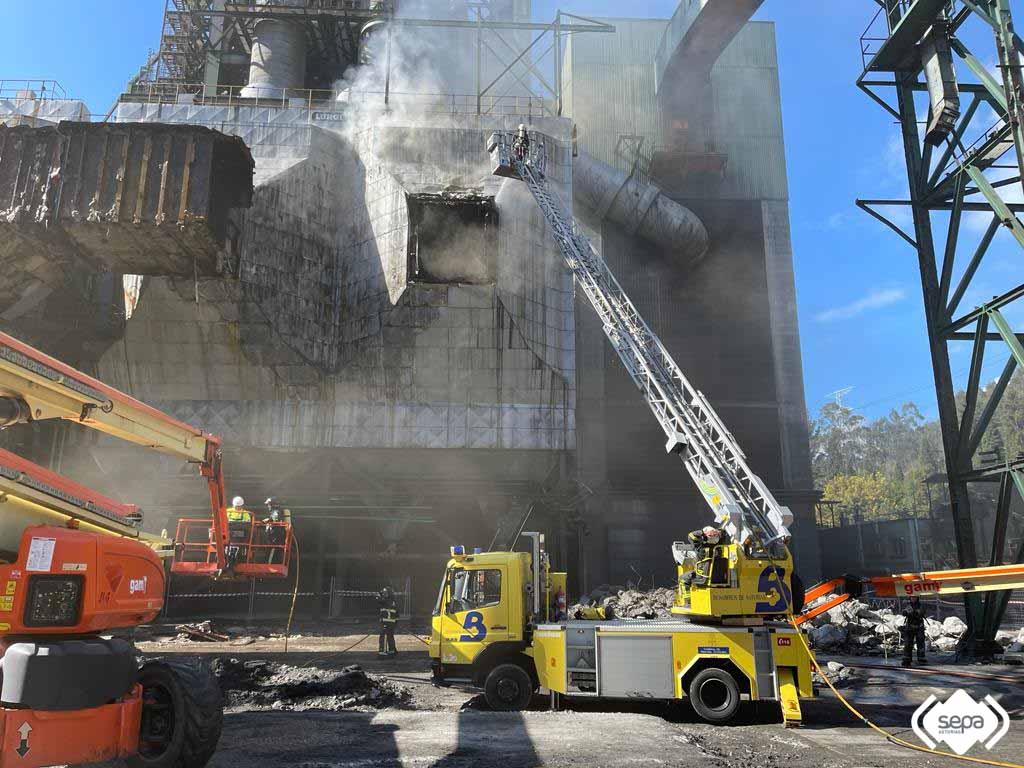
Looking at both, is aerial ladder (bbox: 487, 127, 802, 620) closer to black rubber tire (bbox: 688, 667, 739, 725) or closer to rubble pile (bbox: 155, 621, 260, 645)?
black rubber tire (bbox: 688, 667, 739, 725)

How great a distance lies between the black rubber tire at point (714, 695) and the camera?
8336 mm

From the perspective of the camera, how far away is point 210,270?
17.5 meters

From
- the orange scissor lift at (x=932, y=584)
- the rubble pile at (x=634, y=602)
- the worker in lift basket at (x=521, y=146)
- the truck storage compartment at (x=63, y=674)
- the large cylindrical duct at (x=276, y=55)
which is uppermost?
the large cylindrical duct at (x=276, y=55)

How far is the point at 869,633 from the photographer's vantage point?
15789 millimetres

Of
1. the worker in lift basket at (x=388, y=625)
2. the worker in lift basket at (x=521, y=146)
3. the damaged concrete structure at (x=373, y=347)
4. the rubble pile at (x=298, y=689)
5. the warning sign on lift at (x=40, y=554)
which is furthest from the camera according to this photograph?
the damaged concrete structure at (x=373, y=347)

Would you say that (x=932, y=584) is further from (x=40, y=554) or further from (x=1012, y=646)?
(x=40, y=554)

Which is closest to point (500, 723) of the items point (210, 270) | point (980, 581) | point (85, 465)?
point (980, 581)

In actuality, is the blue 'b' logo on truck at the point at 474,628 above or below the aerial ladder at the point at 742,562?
below

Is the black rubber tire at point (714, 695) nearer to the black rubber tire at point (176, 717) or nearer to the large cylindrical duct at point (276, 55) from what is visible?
the black rubber tire at point (176, 717)

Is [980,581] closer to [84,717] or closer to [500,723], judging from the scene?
[500,723]

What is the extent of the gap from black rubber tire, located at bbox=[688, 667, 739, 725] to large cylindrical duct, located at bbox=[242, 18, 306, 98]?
25.9 metres

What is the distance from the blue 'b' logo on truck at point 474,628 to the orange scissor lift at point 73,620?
473cm

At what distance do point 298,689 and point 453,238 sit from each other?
15085mm

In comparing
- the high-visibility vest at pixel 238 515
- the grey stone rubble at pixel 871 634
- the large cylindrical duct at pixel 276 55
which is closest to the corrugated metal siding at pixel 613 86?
the large cylindrical duct at pixel 276 55
